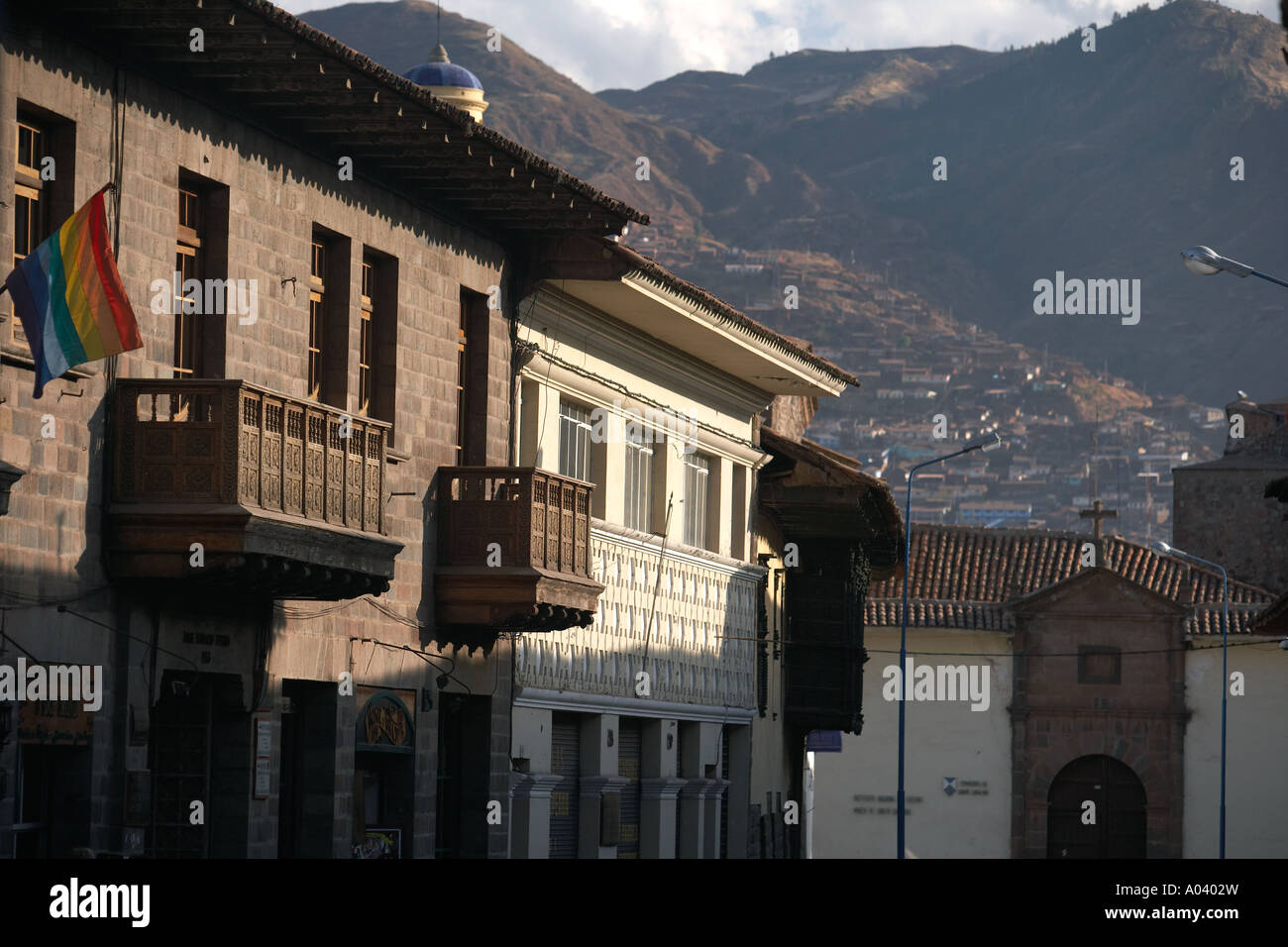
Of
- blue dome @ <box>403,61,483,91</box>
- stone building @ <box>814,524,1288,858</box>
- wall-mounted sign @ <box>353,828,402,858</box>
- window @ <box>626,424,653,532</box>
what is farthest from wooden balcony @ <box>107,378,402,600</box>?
stone building @ <box>814,524,1288,858</box>

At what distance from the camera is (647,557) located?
30.1 m

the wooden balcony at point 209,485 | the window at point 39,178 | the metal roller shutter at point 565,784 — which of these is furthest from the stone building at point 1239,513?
the window at point 39,178

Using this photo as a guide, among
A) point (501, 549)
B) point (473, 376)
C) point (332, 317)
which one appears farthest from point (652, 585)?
point (332, 317)

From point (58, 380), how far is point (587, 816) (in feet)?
41.1

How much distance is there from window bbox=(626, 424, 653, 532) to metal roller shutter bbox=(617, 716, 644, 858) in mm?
2591

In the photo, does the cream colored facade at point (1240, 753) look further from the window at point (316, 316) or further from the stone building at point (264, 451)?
the window at point (316, 316)

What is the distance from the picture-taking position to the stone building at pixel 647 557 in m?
26.1

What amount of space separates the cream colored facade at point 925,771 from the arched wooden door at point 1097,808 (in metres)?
1.78

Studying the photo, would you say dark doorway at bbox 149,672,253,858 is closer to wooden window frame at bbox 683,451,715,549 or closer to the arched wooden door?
wooden window frame at bbox 683,451,715,549

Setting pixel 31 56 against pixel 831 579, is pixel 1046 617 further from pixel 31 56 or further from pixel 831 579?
pixel 31 56

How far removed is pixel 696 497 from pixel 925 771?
3690 centimetres

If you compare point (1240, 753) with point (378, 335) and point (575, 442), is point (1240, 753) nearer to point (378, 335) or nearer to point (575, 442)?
point (575, 442)

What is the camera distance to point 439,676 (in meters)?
23.6

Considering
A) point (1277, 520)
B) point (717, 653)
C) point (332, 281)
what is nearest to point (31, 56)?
point (332, 281)
